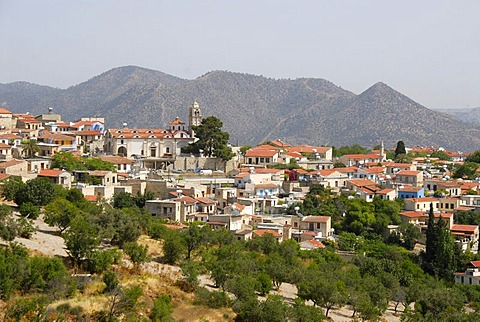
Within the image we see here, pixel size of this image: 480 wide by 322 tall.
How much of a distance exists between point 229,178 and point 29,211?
15977mm

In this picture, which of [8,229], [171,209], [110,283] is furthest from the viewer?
[171,209]

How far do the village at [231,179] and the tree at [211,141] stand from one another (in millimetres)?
515

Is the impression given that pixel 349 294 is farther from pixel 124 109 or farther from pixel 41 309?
pixel 124 109

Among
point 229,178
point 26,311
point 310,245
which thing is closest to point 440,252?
point 310,245

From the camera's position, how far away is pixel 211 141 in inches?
1722

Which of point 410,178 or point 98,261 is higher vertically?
point 410,178

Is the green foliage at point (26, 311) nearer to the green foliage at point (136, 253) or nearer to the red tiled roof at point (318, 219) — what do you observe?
the green foliage at point (136, 253)

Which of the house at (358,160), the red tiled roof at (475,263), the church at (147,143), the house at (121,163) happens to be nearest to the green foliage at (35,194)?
the house at (121,163)

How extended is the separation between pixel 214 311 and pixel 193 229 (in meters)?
6.50

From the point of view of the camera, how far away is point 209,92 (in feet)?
444

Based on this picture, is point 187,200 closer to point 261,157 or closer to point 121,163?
point 121,163

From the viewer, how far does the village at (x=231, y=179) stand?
32969 millimetres

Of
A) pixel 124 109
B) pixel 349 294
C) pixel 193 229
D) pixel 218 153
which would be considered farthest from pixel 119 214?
pixel 124 109

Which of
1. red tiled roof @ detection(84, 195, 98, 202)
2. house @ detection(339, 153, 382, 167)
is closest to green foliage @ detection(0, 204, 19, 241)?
red tiled roof @ detection(84, 195, 98, 202)
